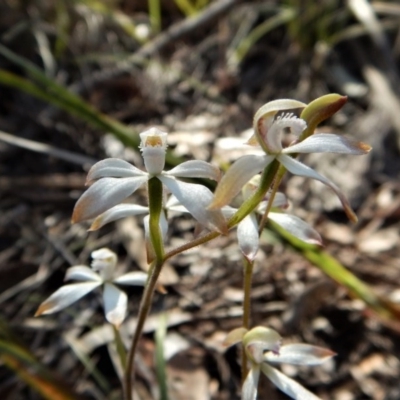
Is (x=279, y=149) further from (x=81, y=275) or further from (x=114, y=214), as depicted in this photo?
(x=81, y=275)

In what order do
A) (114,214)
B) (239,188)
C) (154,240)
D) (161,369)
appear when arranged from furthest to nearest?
1. (161,369)
2. (114,214)
3. (154,240)
4. (239,188)

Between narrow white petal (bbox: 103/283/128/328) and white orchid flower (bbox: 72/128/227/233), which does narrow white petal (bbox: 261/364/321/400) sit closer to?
narrow white petal (bbox: 103/283/128/328)

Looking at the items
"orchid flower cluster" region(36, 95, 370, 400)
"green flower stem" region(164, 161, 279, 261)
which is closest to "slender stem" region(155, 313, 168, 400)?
"orchid flower cluster" region(36, 95, 370, 400)

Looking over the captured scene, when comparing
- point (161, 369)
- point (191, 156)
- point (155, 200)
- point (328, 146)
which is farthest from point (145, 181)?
point (191, 156)

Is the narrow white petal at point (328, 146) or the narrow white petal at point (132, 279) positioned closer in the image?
the narrow white petal at point (328, 146)

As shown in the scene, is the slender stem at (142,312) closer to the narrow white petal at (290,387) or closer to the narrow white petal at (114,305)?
the narrow white petal at (114,305)

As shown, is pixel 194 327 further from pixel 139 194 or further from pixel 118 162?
pixel 118 162

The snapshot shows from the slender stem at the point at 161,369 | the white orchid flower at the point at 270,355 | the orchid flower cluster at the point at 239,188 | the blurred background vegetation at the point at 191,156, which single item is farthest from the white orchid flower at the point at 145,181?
the slender stem at the point at 161,369
